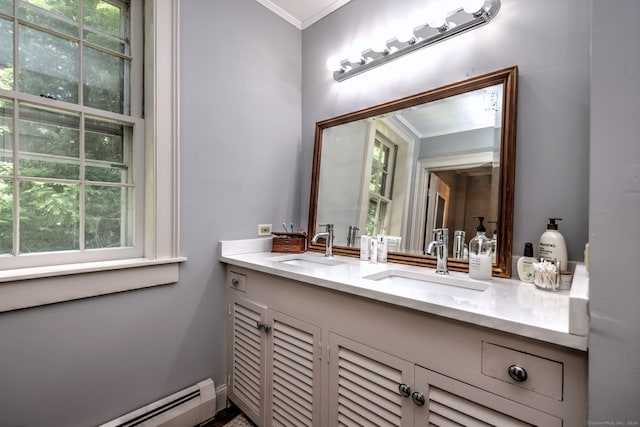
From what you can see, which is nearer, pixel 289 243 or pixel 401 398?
pixel 401 398

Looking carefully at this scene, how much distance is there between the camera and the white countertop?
599 mm

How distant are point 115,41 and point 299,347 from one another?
170 cm

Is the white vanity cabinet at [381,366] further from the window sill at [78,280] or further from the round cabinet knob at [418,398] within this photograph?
the window sill at [78,280]

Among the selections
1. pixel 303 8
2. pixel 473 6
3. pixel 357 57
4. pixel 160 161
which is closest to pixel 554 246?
pixel 473 6

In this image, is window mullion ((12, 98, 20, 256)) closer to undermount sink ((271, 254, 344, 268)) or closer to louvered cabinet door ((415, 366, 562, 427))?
undermount sink ((271, 254, 344, 268))

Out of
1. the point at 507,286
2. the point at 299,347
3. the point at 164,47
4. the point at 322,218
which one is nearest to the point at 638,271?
the point at 507,286

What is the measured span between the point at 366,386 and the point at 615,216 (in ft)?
2.78

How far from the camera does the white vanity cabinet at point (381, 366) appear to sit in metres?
0.66

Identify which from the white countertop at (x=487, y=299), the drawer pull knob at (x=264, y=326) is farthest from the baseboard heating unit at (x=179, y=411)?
the white countertop at (x=487, y=299)

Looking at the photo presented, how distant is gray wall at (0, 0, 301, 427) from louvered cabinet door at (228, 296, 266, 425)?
0.35 feet

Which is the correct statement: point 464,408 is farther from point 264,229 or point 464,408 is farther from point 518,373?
point 264,229

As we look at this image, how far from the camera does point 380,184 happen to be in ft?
5.06

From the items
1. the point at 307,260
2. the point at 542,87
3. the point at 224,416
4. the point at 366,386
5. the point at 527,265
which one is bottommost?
the point at 224,416

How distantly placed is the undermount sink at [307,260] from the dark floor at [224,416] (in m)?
0.88
